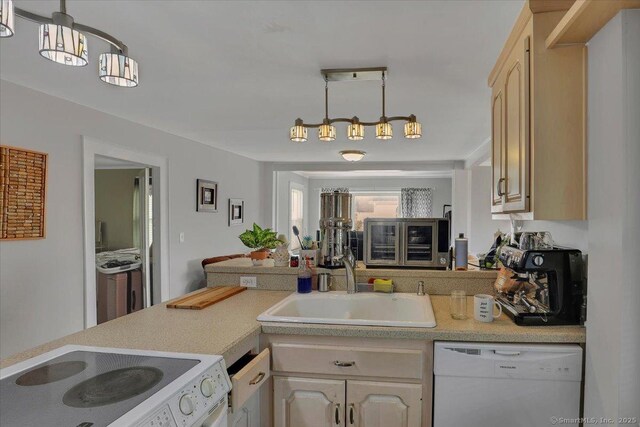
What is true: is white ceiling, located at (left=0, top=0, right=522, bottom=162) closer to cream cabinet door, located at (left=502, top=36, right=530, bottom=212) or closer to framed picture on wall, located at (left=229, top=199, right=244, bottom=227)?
cream cabinet door, located at (left=502, top=36, right=530, bottom=212)

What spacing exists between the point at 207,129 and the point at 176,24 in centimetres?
217

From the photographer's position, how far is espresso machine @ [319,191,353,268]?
2162 mm

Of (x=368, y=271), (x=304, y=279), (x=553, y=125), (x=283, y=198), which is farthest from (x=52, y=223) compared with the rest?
(x=283, y=198)

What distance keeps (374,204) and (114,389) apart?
7.73 m

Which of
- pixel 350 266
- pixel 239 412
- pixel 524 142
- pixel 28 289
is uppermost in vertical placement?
pixel 524 142

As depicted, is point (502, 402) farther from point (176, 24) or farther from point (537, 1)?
point (176, 24)

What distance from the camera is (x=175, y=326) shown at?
1.54 m

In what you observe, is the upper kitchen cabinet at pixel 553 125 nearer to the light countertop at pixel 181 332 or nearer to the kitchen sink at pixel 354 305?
the kitchen sink at pixel 354 305

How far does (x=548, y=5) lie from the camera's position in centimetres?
134

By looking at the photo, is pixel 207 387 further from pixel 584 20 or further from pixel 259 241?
pixel 584 20

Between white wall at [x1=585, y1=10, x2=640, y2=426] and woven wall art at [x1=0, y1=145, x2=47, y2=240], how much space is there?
294 centimetres

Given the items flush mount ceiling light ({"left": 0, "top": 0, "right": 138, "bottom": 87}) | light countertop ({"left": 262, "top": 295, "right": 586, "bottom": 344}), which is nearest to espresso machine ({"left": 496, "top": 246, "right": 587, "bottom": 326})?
light countertop ({"left": 262, "top": 295, "right": 586, "bottom": 344})

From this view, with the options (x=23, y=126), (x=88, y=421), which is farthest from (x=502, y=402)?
(x=23, y=126)

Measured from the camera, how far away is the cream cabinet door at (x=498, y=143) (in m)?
1.76
